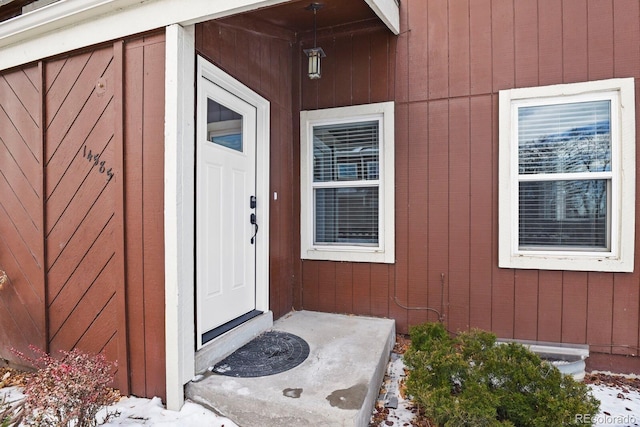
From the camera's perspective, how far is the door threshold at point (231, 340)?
220 centimetres

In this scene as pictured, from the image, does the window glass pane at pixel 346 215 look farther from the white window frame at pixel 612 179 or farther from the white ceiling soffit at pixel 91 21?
the white ceiling soffit at pixel 91 21

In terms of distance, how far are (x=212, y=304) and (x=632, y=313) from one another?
3.45 metres

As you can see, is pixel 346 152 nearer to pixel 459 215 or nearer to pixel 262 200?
pixel 262 200

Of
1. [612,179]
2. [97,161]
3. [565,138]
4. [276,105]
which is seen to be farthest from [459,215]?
[97,161]

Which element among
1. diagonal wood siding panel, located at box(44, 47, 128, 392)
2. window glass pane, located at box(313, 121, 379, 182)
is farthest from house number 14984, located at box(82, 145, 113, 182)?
window glass pane, located at box(313, 121, 379, 182)

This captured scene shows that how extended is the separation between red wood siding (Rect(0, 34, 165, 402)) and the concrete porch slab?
19.8 inches

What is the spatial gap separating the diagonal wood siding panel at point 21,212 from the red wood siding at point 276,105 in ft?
5.06

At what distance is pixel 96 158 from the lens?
7.54ft

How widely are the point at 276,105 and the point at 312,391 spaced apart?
102 inches

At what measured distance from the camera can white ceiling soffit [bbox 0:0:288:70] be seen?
1.97 meters

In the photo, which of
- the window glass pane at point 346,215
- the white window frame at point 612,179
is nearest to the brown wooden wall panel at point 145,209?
the window glass pane at point 346,215

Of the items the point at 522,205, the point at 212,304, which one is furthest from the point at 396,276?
the point at 212,304

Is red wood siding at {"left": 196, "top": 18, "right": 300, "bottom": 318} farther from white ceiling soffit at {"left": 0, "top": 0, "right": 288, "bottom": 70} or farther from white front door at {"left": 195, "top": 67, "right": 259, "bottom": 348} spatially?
white ceiling soffit at {"left": 0, "top": 0, "right": 288, "bottom": 70}

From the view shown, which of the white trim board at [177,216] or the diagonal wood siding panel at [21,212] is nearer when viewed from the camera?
the white trim board at [177,216]
